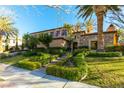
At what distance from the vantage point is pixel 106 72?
20.4ft

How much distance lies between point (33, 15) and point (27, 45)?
98 cm

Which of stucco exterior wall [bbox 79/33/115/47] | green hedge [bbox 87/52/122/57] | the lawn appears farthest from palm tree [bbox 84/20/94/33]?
the lawn

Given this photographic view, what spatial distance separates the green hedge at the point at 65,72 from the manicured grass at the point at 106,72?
0.30 meters

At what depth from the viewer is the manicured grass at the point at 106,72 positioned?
5.64 meters

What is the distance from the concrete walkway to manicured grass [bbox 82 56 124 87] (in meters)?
0.40

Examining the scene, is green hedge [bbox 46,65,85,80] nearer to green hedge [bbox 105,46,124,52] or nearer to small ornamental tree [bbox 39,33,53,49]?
small ornamental tree [bbox 39,33,53,49]

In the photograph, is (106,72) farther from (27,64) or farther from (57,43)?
(27,64)

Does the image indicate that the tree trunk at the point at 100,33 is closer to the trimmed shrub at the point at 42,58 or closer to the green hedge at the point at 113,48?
the green hedge at the point at 113,48

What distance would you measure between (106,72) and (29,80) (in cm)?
221
